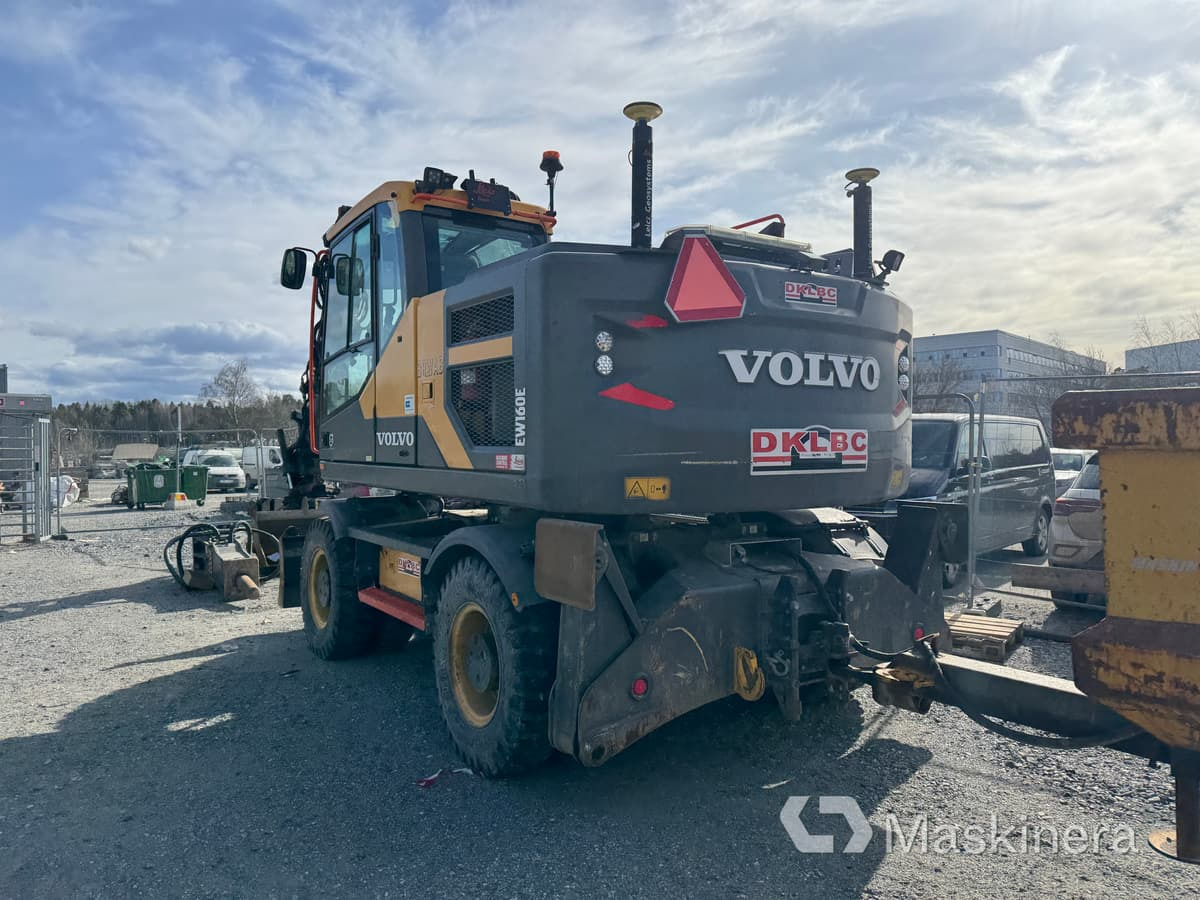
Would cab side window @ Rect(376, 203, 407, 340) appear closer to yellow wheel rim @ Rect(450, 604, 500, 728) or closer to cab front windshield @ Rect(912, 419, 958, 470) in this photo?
yellow wheel rim @ Rect(450, 604, 500, 728)

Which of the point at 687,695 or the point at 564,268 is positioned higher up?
the point at 564,268

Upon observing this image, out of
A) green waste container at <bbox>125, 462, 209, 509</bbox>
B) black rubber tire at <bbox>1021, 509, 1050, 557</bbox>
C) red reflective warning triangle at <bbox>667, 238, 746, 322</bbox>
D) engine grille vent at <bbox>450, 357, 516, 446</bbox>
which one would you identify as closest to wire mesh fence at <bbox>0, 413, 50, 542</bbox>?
green waste container at <bbox>125, 462, 209, 509</bbox>

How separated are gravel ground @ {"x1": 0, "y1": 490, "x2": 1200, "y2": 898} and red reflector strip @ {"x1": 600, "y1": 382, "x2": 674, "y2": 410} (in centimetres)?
193

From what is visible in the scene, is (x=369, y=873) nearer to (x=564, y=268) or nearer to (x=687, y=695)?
(x=687, y=695)

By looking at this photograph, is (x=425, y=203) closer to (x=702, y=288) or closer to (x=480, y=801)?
(x=702, y=288)

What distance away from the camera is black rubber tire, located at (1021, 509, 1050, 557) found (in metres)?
10.8

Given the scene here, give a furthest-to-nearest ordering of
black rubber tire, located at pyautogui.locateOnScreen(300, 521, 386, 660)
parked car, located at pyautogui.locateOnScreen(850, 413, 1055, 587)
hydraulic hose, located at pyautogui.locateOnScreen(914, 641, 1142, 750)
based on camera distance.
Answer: parked car, located at pyautogui.locateOnScreen(850, 413, 1055, 587)
black rubber tire, located at pyautogui.locateOnScreen(300, 521, 386, 660)
hydraulic hose, located at pyautogui.locateOnScreen(914, 641, 1142, 750)

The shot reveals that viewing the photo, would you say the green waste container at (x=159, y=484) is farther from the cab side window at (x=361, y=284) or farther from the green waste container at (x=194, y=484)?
the cab side window at (x=361, y=284)

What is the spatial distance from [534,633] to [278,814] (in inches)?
59.9

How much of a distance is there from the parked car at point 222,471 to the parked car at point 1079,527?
27134 millimetres

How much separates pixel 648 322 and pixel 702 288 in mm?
314

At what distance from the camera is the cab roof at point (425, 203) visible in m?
5.46

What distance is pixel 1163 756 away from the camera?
98.4 inches

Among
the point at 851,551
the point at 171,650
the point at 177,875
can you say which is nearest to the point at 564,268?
the point at 851,551
